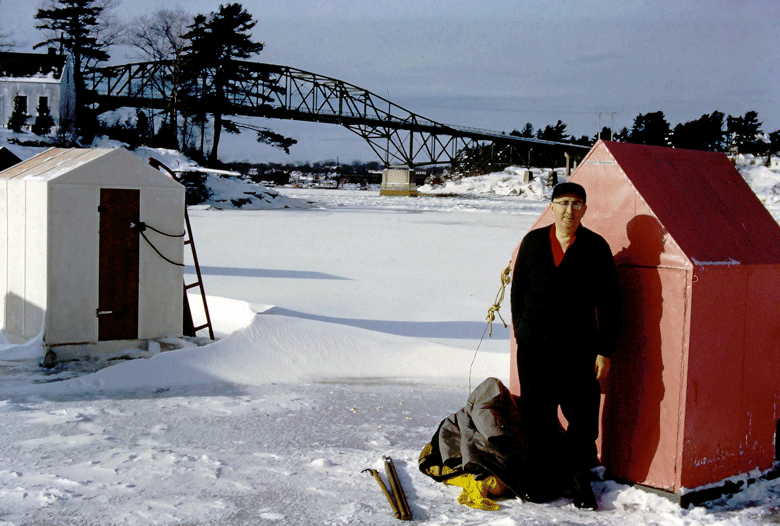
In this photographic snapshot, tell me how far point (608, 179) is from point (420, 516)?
204 centimetres

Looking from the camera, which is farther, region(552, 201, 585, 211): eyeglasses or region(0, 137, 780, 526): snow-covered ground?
region(552, 201, 585, 211): eyeglasses

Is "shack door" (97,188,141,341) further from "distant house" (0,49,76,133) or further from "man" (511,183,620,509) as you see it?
"distant house" (0,49,76,133)

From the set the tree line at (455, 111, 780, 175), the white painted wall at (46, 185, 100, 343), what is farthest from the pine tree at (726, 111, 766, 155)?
the white painted wall at (46, 185, 100, 343)

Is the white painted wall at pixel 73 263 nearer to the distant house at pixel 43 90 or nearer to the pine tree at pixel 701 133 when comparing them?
the distant house at pixel 43 90

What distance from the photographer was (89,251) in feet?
20.7

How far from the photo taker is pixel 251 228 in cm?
2008

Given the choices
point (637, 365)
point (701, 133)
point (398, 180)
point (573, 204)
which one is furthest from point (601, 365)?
point (398, 180)

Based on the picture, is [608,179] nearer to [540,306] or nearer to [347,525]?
[540,306]

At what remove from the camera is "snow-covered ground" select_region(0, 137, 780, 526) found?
131 inches

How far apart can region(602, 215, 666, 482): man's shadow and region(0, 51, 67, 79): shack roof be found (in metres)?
51.6

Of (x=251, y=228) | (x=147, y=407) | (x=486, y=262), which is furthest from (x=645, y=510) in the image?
(x=251, y=228)

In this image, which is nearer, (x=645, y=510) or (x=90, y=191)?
(x=645, y=510)

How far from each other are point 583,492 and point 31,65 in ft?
187

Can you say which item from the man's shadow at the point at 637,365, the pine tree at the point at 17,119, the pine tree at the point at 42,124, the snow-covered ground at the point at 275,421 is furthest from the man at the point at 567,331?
the pine tree at the point at 42,124
